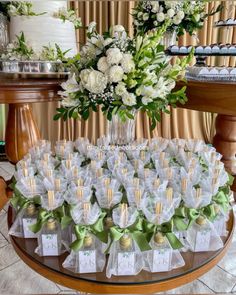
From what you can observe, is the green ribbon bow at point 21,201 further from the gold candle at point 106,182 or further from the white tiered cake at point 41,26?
the white tiered cake at point 41,26

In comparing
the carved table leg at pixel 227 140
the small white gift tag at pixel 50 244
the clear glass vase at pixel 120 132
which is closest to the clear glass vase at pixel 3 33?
the clear glass vase at pixel 120 132

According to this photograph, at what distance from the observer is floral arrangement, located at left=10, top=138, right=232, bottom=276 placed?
518 millimetres

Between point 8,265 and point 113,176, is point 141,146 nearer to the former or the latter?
point 113,176

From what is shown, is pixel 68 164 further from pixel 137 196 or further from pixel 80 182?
pixel 137 196

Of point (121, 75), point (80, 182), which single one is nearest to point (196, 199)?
→ point (80, 182)

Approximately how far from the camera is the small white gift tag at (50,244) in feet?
1.75

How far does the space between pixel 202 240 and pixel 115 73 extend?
0.44 meters

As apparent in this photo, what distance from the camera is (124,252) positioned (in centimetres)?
50

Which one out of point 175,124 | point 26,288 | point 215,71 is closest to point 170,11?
point 215,71

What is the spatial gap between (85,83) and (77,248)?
424 millimetres

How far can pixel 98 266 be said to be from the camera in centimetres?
51

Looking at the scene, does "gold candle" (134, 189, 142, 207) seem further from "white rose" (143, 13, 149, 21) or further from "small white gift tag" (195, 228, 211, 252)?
"white rose" (143, 13, 149, 21)

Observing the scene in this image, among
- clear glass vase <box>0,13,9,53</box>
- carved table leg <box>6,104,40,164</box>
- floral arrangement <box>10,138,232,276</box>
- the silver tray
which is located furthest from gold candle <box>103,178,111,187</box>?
clear glass vase <box>0,13,9,53</box>

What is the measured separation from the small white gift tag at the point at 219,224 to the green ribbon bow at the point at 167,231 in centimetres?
A: 13
